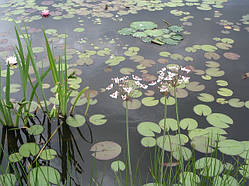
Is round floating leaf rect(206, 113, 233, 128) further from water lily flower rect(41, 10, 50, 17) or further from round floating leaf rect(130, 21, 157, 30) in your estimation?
water lily flower rect(41, 10, 50, 17)

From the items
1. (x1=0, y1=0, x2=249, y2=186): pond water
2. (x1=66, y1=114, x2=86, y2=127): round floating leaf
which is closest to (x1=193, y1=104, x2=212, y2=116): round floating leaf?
(x1=0, y1=0, x2=249, y2=186): pond water

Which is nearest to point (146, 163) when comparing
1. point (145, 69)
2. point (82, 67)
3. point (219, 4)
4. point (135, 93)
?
point (135, 93)

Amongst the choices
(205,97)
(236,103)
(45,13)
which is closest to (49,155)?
(205,97)

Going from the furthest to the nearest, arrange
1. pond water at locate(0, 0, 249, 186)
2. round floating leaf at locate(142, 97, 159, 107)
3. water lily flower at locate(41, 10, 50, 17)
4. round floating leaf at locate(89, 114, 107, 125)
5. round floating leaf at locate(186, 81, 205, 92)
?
water lily flower at locate(41, 10, 50, 17), round floating leaf at locate(186, 81, 205, 92), round floating leaf at locate(142, 97, 159, 107), round floating leaf at locate(89, 114, 107, 125), pond water at locate(0, 0, 249, 186)

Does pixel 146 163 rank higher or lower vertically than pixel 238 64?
lower

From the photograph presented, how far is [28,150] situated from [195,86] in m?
1.20

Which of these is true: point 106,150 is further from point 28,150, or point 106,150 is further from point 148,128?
point 28,150

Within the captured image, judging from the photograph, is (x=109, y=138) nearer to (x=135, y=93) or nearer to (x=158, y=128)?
(x=158, y=128)

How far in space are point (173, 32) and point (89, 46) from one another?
0.84 m

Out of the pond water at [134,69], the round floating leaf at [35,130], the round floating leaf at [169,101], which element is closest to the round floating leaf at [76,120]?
the pond water at [134,69]

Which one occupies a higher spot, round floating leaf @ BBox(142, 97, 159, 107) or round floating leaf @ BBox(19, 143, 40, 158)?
round floating leaf @ BBox(142, 97, 159, 107)

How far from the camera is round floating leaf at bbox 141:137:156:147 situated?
61.1 inches

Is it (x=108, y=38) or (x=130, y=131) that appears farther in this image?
(x=108, y=38)

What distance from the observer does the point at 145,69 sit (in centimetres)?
218
